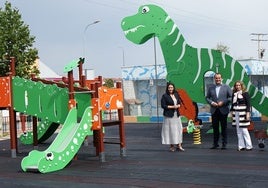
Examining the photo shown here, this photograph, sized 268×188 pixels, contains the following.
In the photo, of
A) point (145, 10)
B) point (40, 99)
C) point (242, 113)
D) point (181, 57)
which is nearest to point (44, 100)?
point (40, 99)

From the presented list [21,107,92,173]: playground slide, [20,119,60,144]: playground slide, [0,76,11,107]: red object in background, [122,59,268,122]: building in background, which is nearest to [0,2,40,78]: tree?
[122,59,268,122]: building in background

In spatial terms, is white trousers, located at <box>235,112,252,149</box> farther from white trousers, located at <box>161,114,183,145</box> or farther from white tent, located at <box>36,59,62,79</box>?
white tent, located at <box>36,59,62,79</box>

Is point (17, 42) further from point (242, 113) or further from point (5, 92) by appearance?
point (242, 113)

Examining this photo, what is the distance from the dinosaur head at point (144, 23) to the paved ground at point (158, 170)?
4.31 meters

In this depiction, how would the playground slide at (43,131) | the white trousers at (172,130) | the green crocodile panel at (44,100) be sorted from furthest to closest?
the playground slide at (43,131), the white trousers at (172,130), the green crocodile panel at (44,100)

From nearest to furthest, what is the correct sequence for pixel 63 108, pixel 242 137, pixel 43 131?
1. pixel 242 137
2. pixel 63 108
3. pixel 43 131

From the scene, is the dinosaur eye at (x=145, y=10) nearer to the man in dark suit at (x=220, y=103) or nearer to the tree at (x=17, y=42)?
the man in dark suit at (x=220, y=103)

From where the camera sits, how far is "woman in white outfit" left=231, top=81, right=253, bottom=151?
10.6m

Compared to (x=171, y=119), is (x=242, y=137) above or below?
below

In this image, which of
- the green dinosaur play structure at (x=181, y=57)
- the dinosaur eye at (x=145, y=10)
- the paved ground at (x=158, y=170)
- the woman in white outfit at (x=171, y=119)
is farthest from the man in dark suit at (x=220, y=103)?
the dinosaur eye at (x=145, y=10)

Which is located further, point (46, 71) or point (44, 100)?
point (46, 71)

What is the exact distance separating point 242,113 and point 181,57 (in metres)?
4.61

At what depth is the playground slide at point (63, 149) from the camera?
906 cm

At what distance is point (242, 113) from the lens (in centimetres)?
1066
